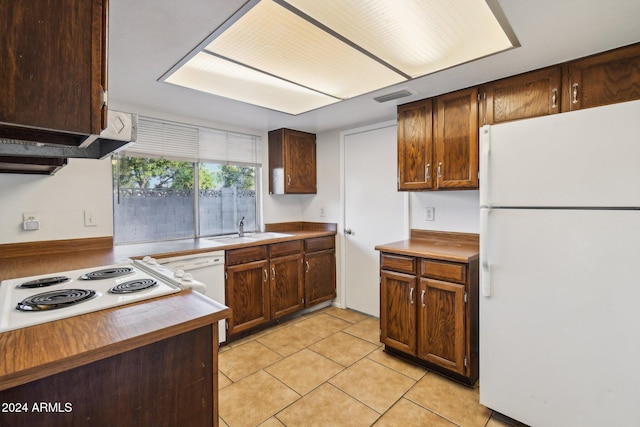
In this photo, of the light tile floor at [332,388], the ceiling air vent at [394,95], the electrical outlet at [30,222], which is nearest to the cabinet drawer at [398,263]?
the light tile floor at [332,388]

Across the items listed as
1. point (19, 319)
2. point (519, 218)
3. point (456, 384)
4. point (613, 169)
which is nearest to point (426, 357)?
point (456, 384)

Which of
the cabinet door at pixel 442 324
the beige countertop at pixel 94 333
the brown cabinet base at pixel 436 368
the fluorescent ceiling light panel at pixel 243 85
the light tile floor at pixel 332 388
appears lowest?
the light tile floor at pixel 332 388

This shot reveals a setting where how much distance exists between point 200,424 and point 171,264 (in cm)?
150

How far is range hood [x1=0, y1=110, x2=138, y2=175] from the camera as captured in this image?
3.39 feet

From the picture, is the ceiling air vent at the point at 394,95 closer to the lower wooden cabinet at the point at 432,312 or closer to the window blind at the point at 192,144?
the lower wooden cabinet at the point at 432,312

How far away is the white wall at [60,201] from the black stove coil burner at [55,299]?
1359 millimetres

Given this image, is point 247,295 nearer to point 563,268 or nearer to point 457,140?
point 457,140

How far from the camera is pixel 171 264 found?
7.67 ft

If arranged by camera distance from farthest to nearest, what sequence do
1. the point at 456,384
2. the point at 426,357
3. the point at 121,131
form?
the point at 426,357 < the point at 456,384 < the point at 121,131

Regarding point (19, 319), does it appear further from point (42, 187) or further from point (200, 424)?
point (42, 187)

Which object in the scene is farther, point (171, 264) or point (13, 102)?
point (171, 264)

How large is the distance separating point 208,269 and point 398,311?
165cm

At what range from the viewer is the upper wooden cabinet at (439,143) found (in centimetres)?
226

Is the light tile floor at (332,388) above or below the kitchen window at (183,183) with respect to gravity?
below
